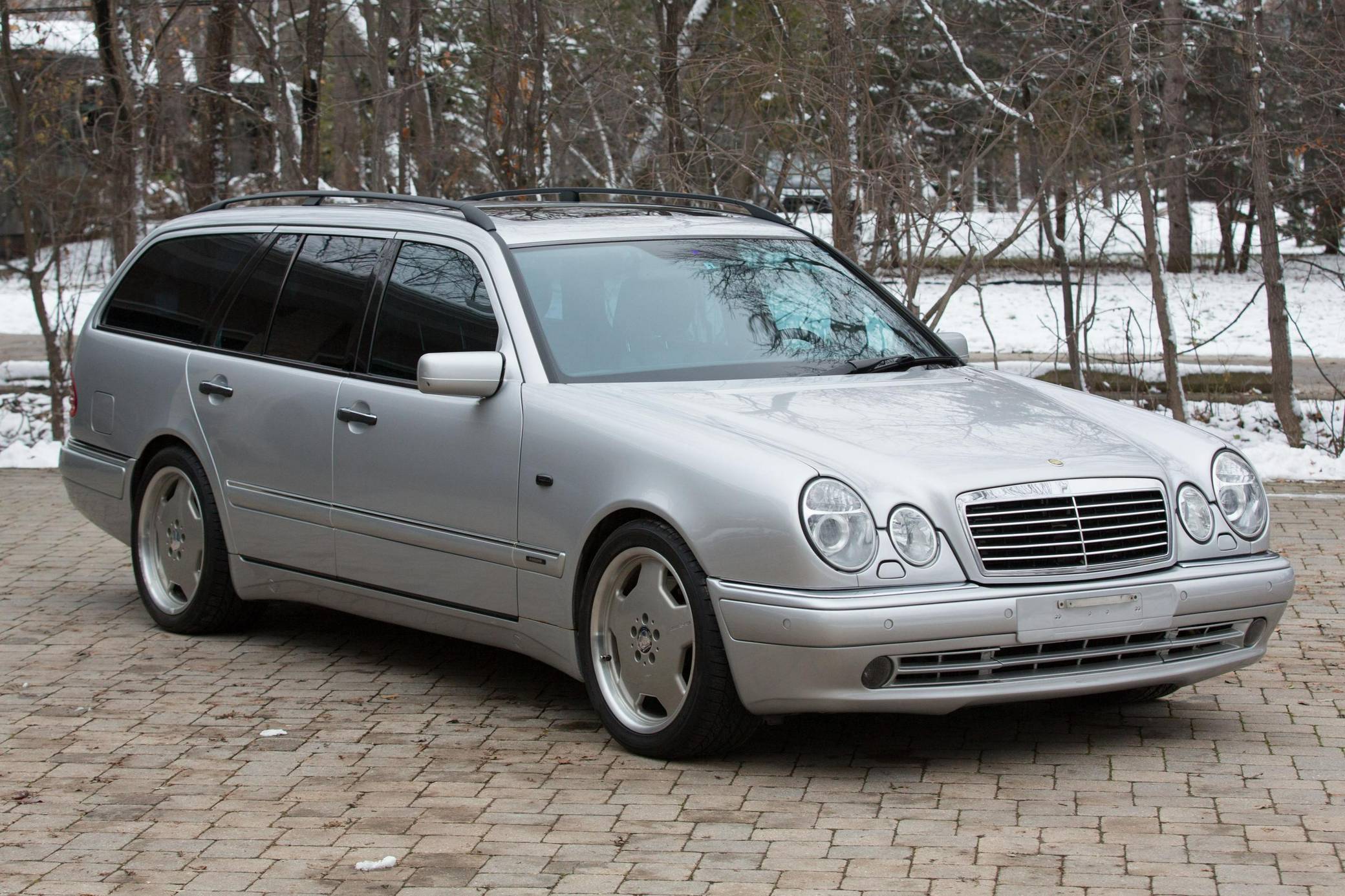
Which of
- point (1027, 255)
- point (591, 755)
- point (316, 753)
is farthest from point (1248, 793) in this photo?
point (1027, 255)

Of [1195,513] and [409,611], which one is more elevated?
[1195,513]

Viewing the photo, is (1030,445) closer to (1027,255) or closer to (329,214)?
(329,214)

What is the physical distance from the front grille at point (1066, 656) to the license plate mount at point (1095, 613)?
5 cm

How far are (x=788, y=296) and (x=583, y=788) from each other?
7.13ft

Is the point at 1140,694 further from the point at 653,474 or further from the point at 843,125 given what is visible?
the point at 843,125

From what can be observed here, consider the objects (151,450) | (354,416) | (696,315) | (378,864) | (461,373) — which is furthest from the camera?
(151,450)

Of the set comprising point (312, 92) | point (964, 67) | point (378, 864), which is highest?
point (964, 67)

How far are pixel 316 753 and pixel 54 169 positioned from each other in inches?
455

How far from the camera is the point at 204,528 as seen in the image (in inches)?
289

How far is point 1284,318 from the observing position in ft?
45.1

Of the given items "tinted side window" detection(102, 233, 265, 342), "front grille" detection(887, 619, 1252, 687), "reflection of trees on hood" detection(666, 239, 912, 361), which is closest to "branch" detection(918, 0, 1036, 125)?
"reflection of trees on hood" detection(666, 239, 912, 361)

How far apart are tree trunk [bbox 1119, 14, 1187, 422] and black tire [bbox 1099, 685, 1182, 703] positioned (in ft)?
19.7

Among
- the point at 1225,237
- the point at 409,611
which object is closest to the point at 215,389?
the point at 409,611

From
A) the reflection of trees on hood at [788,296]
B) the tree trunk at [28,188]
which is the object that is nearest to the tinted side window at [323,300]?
the reflection of trees on hood at [788,296]
